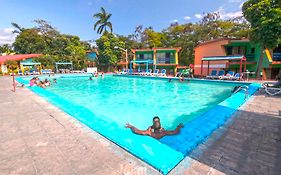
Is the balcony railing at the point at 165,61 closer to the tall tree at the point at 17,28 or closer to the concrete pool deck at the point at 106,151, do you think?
the concrete pool deck at the point at 106,151

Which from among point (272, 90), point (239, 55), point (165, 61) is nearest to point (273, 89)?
point (272, 90)

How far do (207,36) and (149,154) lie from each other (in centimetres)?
3368

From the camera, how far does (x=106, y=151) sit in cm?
302

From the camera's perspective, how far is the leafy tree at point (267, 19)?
34.4ft

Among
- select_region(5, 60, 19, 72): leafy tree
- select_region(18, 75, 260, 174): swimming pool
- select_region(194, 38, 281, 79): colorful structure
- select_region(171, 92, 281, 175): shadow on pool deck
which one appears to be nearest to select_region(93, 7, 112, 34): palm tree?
select_region(5, 60, 19, 72): leafy tree

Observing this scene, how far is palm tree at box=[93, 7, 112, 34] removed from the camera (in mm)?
36469

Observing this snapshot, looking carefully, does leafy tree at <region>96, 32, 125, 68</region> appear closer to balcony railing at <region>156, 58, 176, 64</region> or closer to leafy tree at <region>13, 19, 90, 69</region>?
leafy tree at <region>13, 19, 90, 69</region>

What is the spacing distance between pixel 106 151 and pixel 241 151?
250cm

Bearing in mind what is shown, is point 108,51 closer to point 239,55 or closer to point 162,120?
point 239,55

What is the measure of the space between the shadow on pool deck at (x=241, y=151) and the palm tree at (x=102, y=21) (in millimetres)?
37501

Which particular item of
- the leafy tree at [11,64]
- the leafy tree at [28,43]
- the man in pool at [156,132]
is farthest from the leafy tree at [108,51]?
the man in pool at [156,132]

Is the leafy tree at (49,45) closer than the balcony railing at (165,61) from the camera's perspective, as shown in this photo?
No

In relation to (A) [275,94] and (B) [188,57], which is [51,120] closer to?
(A) [275,94]

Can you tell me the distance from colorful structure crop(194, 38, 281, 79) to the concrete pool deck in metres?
16.1
